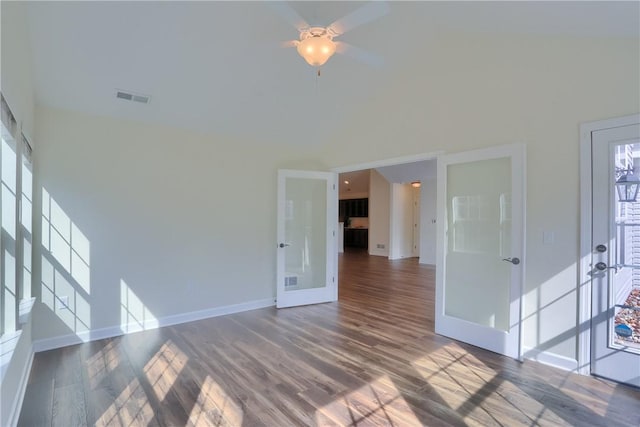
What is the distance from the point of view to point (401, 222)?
35.2 ft

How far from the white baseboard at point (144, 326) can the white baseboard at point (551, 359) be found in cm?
330

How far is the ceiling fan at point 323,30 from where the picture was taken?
7.05 ft

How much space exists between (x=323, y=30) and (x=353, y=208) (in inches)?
459

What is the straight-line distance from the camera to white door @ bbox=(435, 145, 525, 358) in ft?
10.4

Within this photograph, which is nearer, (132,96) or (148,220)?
(132,96)

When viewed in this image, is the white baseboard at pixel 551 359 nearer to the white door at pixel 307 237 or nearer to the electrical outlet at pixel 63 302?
the white door at pixel 307 237

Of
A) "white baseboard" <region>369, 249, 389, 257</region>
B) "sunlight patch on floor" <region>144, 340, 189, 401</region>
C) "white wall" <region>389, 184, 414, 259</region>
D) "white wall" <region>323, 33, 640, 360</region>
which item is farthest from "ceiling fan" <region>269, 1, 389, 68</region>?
"white baseboard" <region>369, 249, 389, 257</region>

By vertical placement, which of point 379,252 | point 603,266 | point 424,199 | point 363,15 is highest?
point 363,15

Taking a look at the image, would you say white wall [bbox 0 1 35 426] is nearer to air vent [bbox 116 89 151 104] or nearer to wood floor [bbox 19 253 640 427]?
wood floor [bbox 19 253 640 427]

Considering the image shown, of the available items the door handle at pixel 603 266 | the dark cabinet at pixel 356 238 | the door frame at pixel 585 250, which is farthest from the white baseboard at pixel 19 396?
the dark cabinet at pixel 356 238

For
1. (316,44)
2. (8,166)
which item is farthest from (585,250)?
(8,166)

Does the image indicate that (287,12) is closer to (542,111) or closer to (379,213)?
(542,111)

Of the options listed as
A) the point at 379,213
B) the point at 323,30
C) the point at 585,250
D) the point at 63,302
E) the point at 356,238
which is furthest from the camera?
the point at 356,238

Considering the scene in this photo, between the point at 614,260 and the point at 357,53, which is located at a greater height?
the point at 357,53
